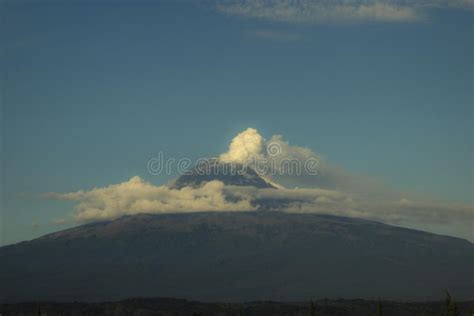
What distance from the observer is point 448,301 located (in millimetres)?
78438
